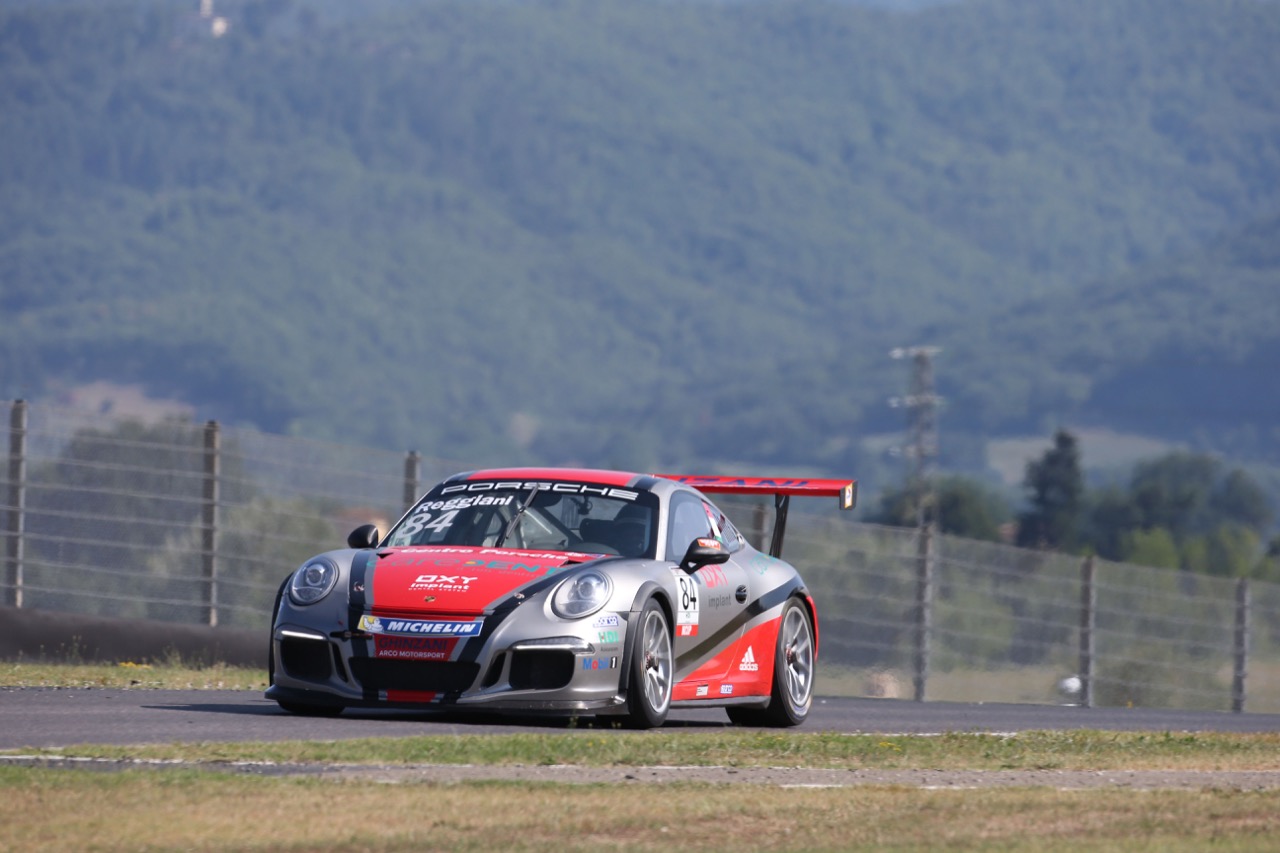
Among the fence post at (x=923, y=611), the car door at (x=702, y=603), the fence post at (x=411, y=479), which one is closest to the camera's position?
the car door at (x=702, y=603)

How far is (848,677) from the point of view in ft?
69.0

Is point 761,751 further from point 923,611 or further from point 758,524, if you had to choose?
point 923,611

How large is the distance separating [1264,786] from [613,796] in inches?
111

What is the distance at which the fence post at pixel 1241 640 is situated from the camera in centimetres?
2258

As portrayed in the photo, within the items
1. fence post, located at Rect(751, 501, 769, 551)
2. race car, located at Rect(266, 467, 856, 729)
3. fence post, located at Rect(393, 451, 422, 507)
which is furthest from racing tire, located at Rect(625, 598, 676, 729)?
fence post, located at Rect(751, 501, 769, 551)

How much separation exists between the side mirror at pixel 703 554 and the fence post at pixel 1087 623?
1092cm

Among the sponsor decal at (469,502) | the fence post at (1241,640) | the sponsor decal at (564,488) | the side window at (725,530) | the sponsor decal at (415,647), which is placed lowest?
the fence post at (1241,640)

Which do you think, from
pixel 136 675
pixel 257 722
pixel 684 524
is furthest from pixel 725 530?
pixel 136 675

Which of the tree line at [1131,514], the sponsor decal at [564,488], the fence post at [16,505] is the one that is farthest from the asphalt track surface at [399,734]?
the tree line at [1131,514]

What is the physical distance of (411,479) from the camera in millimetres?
17250

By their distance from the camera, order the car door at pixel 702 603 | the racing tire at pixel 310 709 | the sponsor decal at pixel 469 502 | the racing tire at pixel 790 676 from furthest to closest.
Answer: the racing tire at pixel 790 676 → the sponsor decal at pixel 469 502 → the car door at pixel 702 603 → the racing tire at pixel 310 709

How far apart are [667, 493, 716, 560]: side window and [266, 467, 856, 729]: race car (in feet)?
0.04

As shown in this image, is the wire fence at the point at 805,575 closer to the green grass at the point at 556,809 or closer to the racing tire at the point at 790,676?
the racing tire at the point at 790,676

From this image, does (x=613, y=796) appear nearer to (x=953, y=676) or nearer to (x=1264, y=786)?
(x=1264, y=786)
